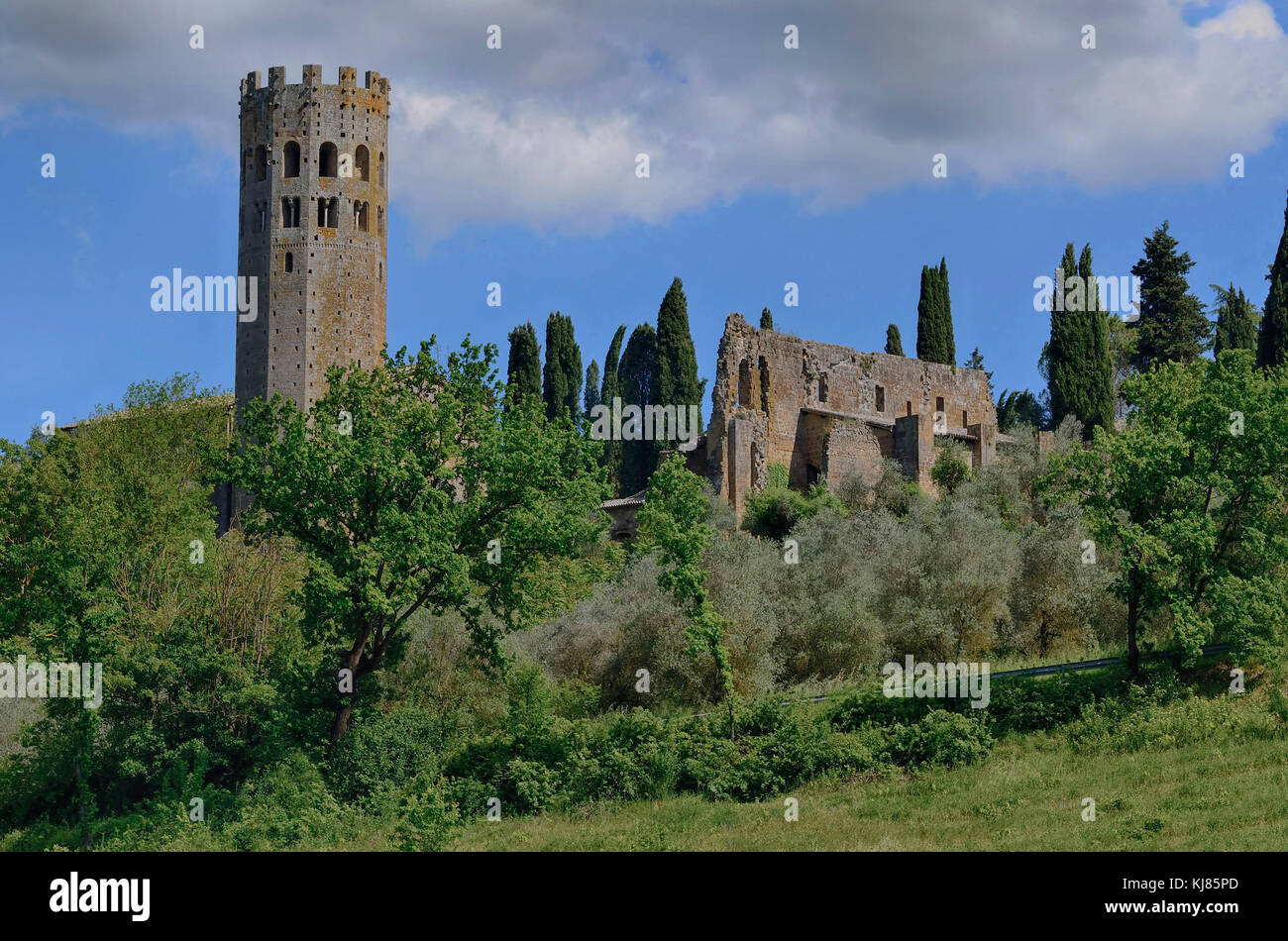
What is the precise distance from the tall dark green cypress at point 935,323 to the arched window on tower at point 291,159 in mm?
26778

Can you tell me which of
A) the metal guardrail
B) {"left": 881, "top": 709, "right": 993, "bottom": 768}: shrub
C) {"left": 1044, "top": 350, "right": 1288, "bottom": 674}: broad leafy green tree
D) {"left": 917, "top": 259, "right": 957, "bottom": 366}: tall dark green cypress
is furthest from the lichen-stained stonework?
{"left": 881, "top": 709, "right": 993, "bottom": 768}: shrub

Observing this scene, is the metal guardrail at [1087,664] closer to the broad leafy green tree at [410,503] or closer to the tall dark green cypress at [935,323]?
the broad leafy green tree at [410,503]

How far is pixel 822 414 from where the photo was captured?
185ft

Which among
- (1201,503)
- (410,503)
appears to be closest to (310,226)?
(410,503)

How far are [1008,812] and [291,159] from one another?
49.0 m

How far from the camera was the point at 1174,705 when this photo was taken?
2700cm

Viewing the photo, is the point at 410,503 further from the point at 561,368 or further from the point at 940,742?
the point at 561,368

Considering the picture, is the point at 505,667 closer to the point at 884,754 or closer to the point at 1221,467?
the point at 884,754

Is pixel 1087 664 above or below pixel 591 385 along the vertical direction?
below

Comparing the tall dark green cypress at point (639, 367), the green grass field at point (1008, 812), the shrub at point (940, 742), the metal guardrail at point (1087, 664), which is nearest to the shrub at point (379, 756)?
the green grass field at point (1008, 812)

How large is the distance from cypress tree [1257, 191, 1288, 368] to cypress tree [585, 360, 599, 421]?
3144cm

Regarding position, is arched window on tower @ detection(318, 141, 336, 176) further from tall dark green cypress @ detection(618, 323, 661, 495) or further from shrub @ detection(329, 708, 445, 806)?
shrub @ detection(329, 708, 445, 806)

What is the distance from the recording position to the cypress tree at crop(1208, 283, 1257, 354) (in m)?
60.6
